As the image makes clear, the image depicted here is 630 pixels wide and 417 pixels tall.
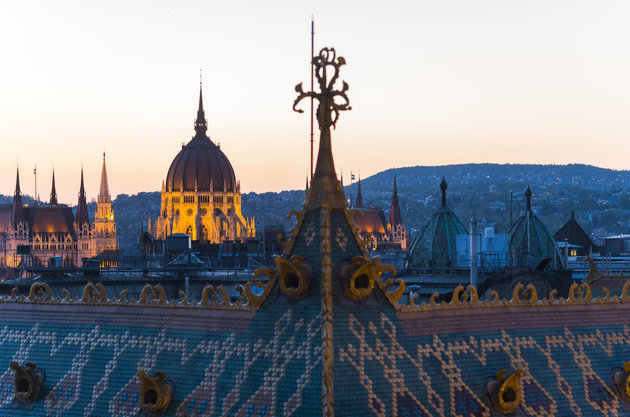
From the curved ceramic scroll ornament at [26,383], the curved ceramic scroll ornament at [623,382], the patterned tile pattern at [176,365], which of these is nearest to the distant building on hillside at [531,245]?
the curved ceramic scroll ornament at [623,382]

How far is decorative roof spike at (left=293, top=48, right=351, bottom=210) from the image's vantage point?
33094 millimetres

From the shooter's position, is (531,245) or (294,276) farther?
(531,245)

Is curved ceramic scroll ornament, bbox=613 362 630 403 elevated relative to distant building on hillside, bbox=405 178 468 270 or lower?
lower

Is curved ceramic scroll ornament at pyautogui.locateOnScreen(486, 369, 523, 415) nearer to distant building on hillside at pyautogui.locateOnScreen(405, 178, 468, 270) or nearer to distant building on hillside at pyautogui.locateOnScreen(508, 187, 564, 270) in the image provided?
distant building on hillside at pyautogui.locateOnScreen(508, 187, 564, 270)

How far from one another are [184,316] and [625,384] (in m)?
13.1

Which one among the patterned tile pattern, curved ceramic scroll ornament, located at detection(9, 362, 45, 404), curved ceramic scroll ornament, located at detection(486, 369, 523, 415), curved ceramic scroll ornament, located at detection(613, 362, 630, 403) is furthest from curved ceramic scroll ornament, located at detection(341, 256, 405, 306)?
curved ceramic scroll ornament, located at detection(9, 362, 45, 404)

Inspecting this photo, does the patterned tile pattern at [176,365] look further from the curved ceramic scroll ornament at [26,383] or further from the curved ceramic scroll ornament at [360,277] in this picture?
the curved ceramic scroll ornament at [360,277]

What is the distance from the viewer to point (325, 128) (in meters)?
33.8

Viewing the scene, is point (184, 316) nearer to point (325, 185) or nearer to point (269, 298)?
point (269, 298)

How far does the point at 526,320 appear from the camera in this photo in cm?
3562

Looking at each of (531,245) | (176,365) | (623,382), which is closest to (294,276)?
(176,365)

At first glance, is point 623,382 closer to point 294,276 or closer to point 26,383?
point 294,276

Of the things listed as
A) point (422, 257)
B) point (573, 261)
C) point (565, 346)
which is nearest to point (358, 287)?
point (565, 346)

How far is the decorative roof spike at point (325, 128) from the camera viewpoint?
33.1 metres
